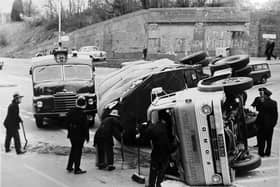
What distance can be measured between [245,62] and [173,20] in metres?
33.1

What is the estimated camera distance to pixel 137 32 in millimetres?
46562

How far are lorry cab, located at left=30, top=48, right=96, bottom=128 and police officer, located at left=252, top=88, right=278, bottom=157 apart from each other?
5733mm

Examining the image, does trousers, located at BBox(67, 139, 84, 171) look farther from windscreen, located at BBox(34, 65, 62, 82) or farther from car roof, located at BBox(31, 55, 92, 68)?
car roof, located at BBox(31, 55, 92, 68)

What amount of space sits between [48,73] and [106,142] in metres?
6.23

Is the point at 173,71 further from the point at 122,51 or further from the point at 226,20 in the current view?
the point at 122,51

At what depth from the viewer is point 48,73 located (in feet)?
52.8

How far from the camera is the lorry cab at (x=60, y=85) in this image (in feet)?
50.1

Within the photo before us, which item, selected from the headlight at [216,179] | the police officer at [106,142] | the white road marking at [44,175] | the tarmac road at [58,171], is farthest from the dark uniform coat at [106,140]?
the headlight at [216,179]

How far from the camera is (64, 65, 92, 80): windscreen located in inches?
632

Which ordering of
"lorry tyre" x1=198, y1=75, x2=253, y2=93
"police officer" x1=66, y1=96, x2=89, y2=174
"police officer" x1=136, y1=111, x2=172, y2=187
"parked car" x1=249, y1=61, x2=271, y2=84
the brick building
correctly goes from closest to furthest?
"police officer" x1=136, y1=111, x2=172, y2=187
"lorry tyre" x1=198, y1=75, x2=253, y2=93
"police officer" x1=66, y1=96, x2=89, y2=174
"parked car" x1=249, y1=61, x2=271, y2=84
the brick building

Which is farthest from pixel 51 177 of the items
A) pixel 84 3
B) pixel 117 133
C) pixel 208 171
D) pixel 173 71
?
pixel 84 3

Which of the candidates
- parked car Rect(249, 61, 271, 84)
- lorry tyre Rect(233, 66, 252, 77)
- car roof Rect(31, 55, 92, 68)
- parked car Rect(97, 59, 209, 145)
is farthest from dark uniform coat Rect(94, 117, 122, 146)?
parked car Rect(249, 61, 271, 84)

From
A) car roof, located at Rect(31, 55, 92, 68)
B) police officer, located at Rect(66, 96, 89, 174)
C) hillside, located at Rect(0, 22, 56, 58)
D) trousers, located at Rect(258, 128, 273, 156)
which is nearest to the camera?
police officer, located at Rect(66, 96, 89, 174)

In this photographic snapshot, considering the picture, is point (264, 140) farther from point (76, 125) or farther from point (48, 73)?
point (48, 73)
